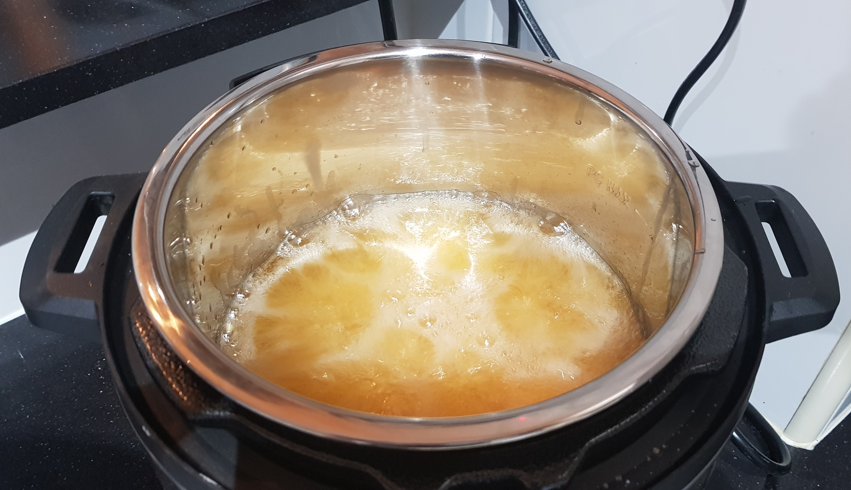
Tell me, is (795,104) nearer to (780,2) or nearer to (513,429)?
(780,2)

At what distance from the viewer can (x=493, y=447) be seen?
1.22ft

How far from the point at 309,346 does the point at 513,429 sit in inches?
14.8

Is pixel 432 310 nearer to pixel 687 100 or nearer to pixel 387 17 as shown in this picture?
pixel 687 100

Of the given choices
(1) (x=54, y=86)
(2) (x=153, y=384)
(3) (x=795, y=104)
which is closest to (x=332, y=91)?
(1) (x=54, y=86)

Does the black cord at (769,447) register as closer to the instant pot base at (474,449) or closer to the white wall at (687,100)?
the white wall at (687,100)

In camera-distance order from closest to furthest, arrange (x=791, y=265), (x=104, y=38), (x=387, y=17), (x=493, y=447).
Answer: (x=493, y=447) → (x=791, y=265) → (x=104, y=38) → (x=387, y=17)

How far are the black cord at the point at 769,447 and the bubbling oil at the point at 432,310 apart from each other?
0.34 metres

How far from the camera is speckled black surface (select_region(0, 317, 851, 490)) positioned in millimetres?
832

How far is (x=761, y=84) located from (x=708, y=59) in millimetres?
65

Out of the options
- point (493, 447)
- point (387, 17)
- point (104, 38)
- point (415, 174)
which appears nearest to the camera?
point (493, 447)

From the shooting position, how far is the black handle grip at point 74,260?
474 millimetres

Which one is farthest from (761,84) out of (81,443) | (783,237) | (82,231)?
(81,443)

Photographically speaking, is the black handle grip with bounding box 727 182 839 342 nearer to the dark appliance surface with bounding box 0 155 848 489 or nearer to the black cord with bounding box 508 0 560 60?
the dark appliance surface with bounding box 0 155 848 489

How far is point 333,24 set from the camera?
102 cm
